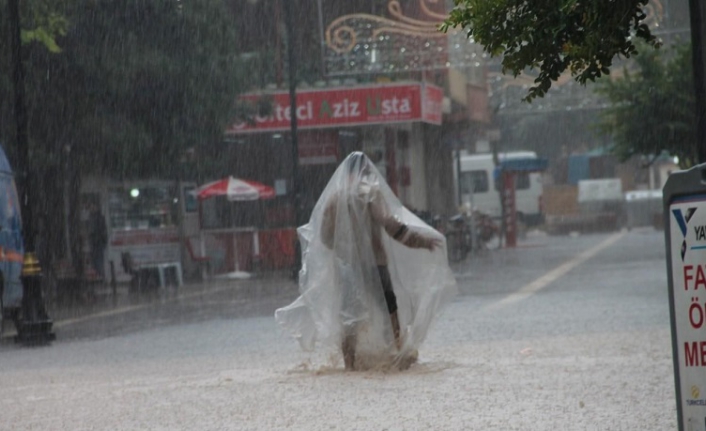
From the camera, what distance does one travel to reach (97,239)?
2784cm

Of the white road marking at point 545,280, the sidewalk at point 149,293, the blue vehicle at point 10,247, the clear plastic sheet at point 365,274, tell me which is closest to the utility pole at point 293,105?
the sidewalk at point 149,293

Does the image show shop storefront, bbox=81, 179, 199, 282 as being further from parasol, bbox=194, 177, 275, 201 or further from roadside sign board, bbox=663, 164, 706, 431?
roadside sign board, bbox=663, 164, 706, 431

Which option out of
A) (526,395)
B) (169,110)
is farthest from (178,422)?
(169,110)

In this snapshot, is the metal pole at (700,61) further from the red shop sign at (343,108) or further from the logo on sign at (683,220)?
the red shop sign at (343,108)

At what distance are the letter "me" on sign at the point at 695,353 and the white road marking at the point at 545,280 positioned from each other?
1339 centimetres

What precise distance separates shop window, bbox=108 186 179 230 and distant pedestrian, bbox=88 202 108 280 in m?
2.30

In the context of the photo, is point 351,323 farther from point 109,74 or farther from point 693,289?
point 109,74

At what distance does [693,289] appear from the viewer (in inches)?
198

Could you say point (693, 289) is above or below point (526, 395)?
above

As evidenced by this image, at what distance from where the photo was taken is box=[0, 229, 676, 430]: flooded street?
930 centimetres

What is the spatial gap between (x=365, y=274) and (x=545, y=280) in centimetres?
1244

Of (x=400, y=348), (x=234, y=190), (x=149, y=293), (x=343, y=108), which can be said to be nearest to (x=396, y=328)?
(x=400, y=348)

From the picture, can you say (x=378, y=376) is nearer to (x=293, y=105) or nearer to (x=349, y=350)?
(x=349, y=350)

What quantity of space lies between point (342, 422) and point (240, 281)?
64.8ft
